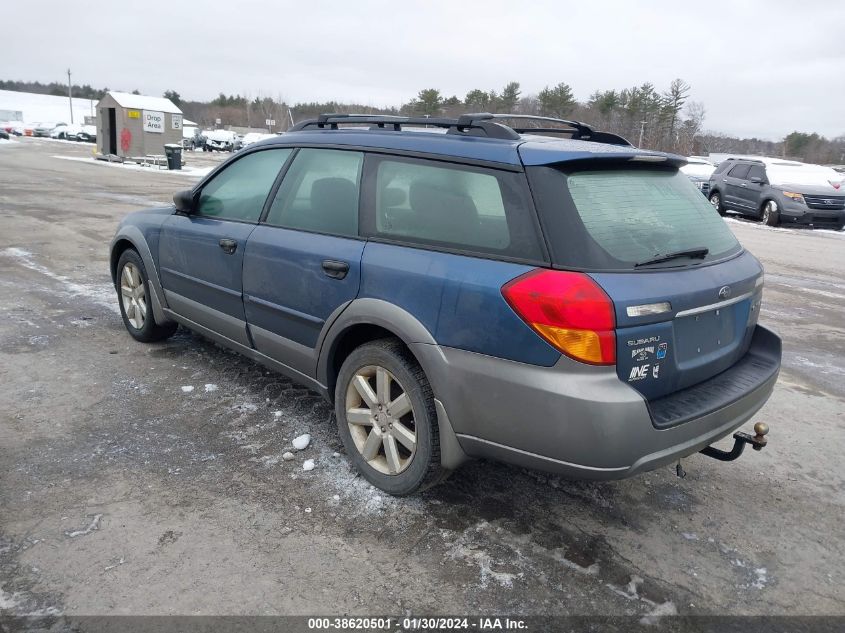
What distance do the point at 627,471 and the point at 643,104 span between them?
2573 inches

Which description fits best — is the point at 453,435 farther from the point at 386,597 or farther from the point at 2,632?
the point at 2,632

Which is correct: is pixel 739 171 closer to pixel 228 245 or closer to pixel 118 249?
pixel 118 249

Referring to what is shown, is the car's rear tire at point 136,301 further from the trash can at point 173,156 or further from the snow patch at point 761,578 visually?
the trash can at point 173,156

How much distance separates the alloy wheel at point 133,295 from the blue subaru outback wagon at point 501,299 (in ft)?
5.30

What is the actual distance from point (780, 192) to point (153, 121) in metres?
24.9

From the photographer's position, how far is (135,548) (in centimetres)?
269

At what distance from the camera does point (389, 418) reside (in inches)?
122

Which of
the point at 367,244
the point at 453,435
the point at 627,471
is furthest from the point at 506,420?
the point at 367,244

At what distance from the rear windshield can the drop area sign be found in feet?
96.0

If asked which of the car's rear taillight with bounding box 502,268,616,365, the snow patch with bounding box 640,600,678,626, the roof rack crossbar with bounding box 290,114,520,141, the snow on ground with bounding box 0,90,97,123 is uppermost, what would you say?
the snow on ground with bounding box 0,90,97,123

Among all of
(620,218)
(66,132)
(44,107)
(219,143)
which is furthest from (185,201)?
(44,107)

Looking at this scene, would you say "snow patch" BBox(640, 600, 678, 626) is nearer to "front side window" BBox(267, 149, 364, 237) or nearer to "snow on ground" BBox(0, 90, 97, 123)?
"front side window" BBox(267, 149, 364, 237)

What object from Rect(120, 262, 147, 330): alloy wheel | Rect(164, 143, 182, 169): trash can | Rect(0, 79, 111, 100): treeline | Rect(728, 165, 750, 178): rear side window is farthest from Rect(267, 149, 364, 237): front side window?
Rect(0, 79, 111, 100): treeline

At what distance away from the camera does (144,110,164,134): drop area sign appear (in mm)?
28188
